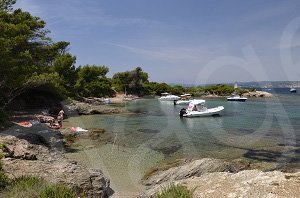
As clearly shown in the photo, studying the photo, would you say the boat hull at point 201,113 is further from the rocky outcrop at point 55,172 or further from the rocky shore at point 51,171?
the rocky outcrop at point 55,172

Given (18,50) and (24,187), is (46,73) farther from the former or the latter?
(24,187)

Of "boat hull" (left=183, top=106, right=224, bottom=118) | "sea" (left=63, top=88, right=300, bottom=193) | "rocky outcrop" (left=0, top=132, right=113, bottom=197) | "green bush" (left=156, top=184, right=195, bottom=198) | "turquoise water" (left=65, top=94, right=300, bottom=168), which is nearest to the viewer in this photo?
"green bush" (left=156, top=184, right=195, bottom=198)

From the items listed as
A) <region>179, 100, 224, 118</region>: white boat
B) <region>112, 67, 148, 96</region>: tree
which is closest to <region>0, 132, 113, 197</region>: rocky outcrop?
<region>179, 100, 224, 118</region>: white boat

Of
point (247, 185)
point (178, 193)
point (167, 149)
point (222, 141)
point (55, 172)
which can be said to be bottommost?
point (222, 141)

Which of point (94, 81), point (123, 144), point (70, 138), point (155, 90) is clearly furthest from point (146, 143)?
point (155, 90)

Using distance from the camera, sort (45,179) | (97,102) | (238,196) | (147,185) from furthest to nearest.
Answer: (97,102), (147,185), (45,179), (238,196)

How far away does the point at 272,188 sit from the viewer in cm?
825

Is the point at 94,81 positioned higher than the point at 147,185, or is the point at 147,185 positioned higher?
the point at 94,81

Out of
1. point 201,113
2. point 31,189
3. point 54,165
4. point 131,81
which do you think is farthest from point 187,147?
point 131,81

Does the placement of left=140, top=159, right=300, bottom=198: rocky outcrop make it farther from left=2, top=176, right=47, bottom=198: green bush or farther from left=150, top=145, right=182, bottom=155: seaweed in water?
left=150, top=145, right=182, bottom=155: seaweed in water

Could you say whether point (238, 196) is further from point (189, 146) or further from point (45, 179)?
point (189, 146)

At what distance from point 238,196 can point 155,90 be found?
106m

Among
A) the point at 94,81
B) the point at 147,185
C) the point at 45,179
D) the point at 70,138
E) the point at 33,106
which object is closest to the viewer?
the point at 45,179

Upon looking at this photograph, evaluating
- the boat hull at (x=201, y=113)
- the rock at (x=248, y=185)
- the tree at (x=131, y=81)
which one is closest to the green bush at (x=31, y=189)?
the rock at (x=248, y=185)
